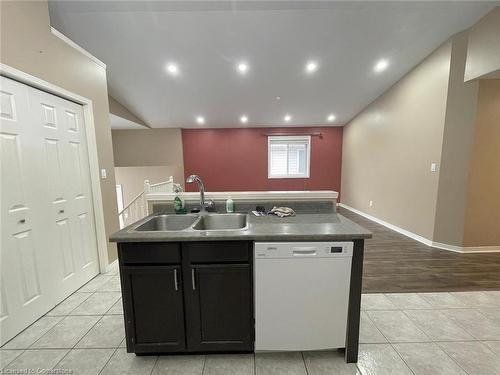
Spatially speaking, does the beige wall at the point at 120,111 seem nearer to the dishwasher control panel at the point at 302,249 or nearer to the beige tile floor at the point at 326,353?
the beige tile floor at the point at 326,353

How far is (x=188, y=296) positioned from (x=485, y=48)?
426 centimetres

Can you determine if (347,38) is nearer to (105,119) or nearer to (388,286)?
(388,286)

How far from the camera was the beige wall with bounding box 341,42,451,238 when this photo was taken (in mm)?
3127

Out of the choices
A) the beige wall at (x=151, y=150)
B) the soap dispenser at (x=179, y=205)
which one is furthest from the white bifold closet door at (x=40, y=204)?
A: the beige wall at (x=151, y=150)

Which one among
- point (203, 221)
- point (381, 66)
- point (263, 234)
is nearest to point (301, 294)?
point (263, 234)

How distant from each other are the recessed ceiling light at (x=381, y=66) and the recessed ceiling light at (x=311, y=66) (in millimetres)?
1027

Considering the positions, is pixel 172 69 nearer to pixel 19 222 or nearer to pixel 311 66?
pixel 311 66

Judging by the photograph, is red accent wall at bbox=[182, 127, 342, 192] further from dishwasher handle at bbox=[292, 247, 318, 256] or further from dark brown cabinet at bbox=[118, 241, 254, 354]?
dishwasher handle at bbox=[292, 247, 318, 256]

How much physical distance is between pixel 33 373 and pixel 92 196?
5.23ft

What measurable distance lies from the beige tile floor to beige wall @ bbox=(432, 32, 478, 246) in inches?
54.9

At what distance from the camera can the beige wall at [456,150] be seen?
9.20 feet

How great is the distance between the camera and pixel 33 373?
4.24 feet

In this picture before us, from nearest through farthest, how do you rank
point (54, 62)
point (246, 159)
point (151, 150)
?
point (54, 62)
point (151, 150)
point (246, 159)

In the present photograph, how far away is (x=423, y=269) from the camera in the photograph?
2.52 m
